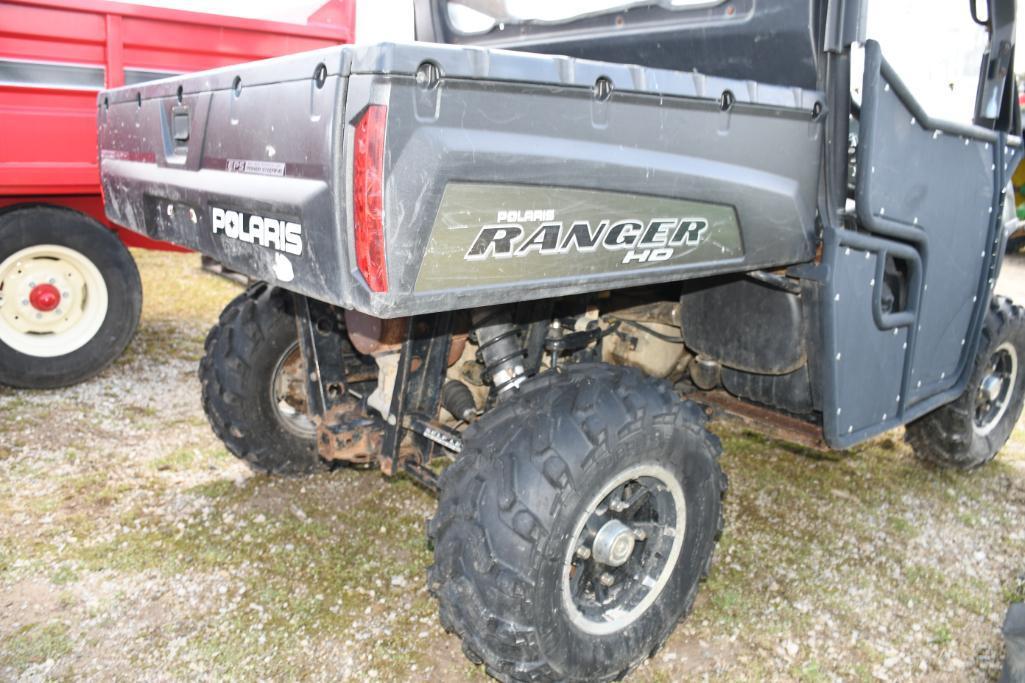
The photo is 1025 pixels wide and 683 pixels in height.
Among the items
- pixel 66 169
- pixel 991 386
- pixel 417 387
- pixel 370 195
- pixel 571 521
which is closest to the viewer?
pixel 370 195

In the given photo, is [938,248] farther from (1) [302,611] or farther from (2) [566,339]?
(1) [302,611]

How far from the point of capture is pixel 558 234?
175 centimetres

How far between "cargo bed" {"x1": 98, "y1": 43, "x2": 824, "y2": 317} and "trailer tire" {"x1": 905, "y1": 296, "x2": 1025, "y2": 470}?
1744 mm

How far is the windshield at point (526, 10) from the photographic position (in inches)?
101

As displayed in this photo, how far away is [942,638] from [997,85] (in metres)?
1.88

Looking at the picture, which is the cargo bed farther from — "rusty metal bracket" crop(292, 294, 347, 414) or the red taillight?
"rusty metal bracket" crop(292, 294, 347, 414)

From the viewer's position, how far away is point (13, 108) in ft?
13.5

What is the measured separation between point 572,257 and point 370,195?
49 centimetres

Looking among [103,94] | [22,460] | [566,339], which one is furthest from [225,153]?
[22,460]

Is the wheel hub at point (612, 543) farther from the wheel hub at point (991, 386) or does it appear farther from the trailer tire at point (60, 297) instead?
the trailer tire at point (60, 297)

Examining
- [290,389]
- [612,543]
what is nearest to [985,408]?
[612,543]

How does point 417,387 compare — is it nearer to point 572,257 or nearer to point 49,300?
point 572,257

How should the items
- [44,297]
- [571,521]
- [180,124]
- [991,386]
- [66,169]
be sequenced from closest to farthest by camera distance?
[571,521] < [180,124] < [991,386] < [66,169] < [44,297]

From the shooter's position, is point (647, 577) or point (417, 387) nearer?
point (647, 577)
